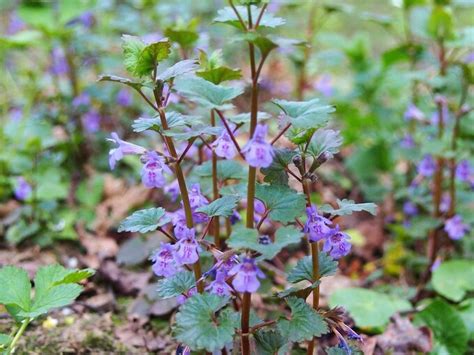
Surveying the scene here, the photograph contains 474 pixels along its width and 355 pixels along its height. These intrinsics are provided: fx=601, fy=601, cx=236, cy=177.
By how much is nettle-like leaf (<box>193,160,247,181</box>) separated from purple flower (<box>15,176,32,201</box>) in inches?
44.3

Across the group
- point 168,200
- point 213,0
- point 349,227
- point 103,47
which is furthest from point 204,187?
point 213,0

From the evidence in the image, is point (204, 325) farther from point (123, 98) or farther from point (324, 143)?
point (123, 98)

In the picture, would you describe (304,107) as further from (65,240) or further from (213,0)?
(213,0)

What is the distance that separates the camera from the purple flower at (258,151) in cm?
117

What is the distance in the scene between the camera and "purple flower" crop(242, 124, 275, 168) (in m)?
1.17

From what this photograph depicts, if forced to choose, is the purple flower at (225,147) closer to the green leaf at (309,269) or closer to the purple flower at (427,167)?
the green leaf at (309,269)

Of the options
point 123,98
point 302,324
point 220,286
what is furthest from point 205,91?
point 123,98

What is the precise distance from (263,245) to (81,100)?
2.09 metres

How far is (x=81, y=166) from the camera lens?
3025 mm

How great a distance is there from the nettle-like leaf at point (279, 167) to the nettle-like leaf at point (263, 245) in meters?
0.16

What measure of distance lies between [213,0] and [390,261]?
242cm

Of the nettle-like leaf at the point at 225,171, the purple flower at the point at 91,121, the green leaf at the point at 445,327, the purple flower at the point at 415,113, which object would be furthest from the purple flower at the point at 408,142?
the purple flower at the point at 91,121

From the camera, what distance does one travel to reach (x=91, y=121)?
3078 mm

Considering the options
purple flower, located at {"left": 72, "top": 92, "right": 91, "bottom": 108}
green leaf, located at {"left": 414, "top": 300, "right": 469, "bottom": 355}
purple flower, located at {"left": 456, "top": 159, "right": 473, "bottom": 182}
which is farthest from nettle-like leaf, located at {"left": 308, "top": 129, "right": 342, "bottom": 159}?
purple flower, located at {"left": 72, "top": 92, "right": 91, "bottom": 108}
